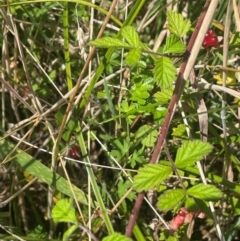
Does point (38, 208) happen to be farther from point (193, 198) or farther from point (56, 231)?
point (193, 198)

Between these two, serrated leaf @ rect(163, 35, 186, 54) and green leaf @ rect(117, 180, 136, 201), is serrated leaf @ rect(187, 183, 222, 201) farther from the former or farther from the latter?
green leaf @ rect(117, 180, 136, 201)

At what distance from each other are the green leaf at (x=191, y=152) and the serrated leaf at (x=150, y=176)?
29mm

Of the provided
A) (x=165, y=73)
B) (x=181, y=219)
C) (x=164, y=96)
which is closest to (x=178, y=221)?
(x=181, y=219)

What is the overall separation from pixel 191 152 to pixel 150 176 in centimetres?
8

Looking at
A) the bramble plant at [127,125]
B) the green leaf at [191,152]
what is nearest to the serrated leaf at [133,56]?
the bramble plant at [127,125]

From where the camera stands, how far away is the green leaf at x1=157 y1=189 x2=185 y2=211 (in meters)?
0.81

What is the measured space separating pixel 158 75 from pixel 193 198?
0.22m

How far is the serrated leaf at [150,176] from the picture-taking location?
0.80 metres

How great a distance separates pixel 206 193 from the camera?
2.68ft

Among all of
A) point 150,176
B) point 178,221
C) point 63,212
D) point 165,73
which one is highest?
point 165,73

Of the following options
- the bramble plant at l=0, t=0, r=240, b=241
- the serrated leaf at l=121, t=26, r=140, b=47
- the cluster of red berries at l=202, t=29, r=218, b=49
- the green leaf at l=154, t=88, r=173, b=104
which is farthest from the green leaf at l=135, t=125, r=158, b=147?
the serrated leaf at l=121, t=26, r=140, b=47

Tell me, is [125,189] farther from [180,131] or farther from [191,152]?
[191,152]

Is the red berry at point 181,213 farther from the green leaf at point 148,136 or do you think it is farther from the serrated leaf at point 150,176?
the serrated leaf at point 150,176

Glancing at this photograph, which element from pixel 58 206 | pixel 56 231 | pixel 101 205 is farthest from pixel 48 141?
pixel 58 206
